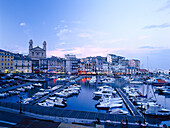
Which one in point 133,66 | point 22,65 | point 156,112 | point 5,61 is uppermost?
point 5,61

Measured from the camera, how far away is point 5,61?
64.8m

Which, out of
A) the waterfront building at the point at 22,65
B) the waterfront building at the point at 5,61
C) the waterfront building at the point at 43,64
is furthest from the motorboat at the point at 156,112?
the waterfront building at the point at 43,64

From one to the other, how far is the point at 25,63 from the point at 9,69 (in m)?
8.55

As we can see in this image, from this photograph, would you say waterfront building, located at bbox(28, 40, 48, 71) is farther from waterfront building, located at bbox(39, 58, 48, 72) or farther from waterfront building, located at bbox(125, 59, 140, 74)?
waterfront building, located at bbox(125, 59, 140, 74)

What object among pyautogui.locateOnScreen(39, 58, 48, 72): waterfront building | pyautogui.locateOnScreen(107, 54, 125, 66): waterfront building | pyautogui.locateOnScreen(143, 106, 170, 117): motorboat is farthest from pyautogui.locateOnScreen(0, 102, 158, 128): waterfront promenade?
pyautogui.locateOnScreen(107, 54, 125, 66): waterfront building

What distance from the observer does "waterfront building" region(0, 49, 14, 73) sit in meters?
63.1

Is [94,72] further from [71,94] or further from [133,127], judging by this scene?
[133,127]

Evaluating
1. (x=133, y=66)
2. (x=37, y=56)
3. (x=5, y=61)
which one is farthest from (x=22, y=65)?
(x=133, y=66)

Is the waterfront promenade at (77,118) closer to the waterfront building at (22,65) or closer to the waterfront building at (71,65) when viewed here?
the waterfront building at (22,65)

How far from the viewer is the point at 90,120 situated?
1492 cm

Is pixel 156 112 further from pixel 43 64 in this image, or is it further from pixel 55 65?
pixel 55 65

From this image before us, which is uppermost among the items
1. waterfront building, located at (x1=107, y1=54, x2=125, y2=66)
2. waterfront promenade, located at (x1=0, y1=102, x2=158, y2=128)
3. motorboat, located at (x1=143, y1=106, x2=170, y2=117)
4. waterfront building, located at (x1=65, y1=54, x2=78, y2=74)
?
waterfront building, located at (x1=107, y1=54, x2=125, y2=66)

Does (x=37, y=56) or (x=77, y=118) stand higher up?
(x=37, y=56)

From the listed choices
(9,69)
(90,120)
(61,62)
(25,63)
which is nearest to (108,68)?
(61,62)
